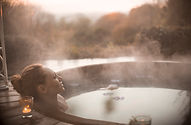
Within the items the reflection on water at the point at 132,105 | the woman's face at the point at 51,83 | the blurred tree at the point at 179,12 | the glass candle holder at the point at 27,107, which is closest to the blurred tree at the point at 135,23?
the blurred tree at the point at 179,12

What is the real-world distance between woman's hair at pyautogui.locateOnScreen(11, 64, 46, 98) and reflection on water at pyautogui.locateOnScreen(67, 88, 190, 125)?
19.5 inches

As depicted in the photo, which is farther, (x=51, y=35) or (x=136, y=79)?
(x=51, y=35)

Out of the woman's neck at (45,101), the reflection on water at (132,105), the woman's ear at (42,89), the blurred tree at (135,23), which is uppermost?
the blurred tree at (135,23)

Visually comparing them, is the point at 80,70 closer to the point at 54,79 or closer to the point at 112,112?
the point at 112,112

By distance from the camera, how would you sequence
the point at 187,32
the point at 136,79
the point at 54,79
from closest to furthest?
the point at 54,79 → the point at 136,79 → the point at 187,32

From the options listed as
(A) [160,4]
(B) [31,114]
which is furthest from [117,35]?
(B) [31,114]

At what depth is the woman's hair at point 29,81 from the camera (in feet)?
4.20

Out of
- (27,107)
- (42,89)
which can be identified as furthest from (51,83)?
(27,107)

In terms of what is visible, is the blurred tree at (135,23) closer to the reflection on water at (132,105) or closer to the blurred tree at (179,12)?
the blurred tree at (179,12)

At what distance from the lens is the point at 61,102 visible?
1.57m

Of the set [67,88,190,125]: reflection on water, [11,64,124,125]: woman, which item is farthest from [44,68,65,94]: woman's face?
[67,88,190,125]: reflection on water

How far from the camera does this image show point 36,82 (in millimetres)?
1308

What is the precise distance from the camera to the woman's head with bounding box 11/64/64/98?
128 cm

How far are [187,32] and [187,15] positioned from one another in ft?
4.86
